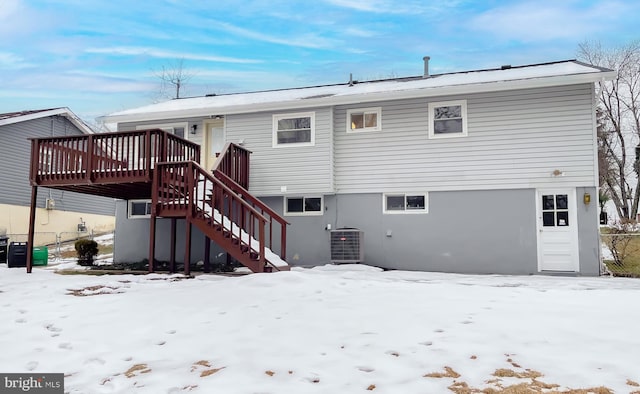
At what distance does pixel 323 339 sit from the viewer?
380 centimetres

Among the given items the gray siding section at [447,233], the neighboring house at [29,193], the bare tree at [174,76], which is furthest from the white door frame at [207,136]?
the bare tree at [174,76]

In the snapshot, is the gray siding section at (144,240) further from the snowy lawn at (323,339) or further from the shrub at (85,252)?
the snowy lawn at (323,339)

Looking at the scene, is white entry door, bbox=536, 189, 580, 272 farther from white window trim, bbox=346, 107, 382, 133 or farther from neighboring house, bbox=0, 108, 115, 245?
neighboring house, bbox=0, 108, 115, 245

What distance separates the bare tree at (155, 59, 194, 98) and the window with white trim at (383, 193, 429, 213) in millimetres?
18667

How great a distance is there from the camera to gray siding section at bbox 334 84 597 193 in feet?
30.5

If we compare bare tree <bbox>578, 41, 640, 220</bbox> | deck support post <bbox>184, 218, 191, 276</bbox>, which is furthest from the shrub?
bare tree <bbox>578, 41, 640, 220</bbox>

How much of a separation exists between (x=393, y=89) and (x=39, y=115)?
1463cm

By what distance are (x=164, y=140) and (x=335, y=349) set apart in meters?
6.94

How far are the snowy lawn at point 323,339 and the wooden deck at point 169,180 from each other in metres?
2.16

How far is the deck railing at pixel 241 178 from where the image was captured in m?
9.02

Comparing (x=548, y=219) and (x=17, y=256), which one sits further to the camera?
(x=17, y=256)

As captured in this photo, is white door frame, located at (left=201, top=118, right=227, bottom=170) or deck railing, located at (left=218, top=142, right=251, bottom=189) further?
white door frame, located at (left=201, top=118, right=227, bottom=170)

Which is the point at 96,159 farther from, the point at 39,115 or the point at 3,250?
the point at 39,115

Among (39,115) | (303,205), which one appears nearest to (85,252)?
(303,205)
